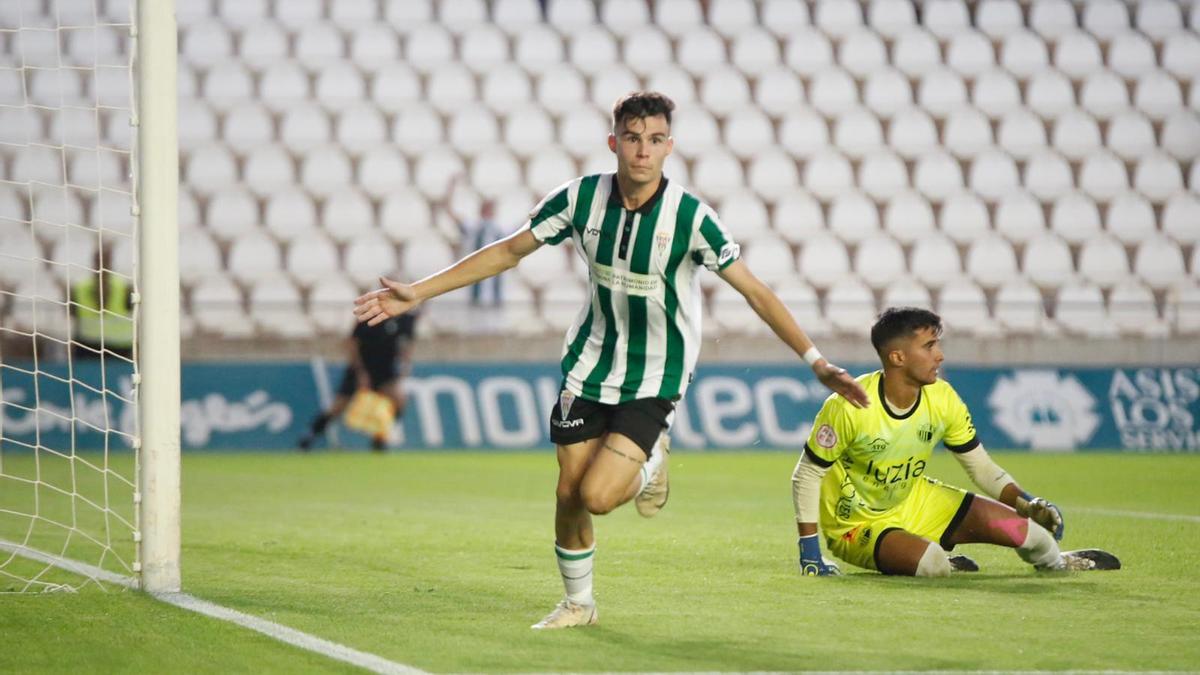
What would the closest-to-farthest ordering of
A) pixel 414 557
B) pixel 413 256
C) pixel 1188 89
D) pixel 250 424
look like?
1. pixel 414 557
2. pixel 250 424
3. pixel 413 256
4. pixel 1188 89

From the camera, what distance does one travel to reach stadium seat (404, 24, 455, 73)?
2025cm

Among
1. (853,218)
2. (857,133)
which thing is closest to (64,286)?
(853,218)

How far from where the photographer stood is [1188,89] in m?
21.2

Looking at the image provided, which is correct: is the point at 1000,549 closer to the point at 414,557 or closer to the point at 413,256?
the point at 414,557

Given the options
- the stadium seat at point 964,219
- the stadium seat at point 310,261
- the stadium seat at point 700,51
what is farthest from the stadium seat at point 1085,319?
the stadium seat at point 310,261

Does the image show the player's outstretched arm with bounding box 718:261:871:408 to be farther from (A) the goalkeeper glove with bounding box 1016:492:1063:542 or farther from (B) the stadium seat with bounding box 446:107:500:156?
(B) the stadium seat with bounding box 446:107:500:156

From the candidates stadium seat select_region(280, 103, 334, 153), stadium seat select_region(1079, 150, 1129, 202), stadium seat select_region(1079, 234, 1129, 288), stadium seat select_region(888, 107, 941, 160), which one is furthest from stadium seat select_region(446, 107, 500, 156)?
stadium seat select_region(1079, 150, 1129, 202)

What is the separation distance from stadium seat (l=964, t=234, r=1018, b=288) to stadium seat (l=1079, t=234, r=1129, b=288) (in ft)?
2.85

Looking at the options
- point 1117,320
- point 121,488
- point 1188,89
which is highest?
point 1188,89

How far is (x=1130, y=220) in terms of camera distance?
1983cm

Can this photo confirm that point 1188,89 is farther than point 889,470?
Yes

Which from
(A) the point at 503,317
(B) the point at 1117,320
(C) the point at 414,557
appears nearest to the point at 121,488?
(C) the point at 414,557

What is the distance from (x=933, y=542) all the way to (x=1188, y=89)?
16.3 m

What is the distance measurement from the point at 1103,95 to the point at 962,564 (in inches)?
608
